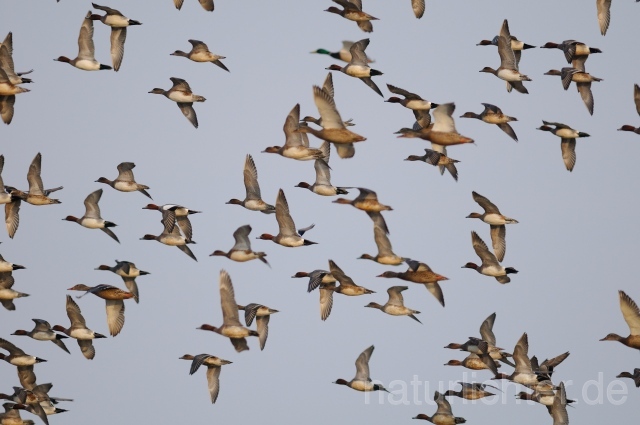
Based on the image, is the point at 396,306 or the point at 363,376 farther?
the point at 396,306

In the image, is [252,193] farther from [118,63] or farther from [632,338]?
[632,338]

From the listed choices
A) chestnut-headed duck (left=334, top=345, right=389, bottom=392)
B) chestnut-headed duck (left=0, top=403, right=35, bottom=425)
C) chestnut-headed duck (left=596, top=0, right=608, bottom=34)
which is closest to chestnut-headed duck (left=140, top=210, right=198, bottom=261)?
chestnut-headed duck (left=334, top=345, right=389, bottom=392)

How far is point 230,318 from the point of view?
142 feet

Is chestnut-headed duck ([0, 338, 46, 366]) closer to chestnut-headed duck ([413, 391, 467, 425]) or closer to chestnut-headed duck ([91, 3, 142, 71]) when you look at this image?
chestnut-headed duck ([91, 3, 142, 71])

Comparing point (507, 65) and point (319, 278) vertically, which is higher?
point (507, 65)

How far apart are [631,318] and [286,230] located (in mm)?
9458

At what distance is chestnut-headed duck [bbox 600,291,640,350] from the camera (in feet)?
139

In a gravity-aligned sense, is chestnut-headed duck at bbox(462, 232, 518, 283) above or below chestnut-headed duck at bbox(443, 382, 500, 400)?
above

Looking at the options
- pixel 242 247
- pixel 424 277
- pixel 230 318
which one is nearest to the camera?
pixel 230 318

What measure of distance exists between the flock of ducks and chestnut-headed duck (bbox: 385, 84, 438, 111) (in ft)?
0.13

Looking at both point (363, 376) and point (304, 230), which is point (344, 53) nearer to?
point (304, 230)

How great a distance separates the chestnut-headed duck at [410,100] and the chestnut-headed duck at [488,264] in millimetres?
3776

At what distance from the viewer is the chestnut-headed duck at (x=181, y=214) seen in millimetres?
47094

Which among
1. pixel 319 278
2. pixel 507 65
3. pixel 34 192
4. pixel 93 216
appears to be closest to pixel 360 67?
pixel 507 65
